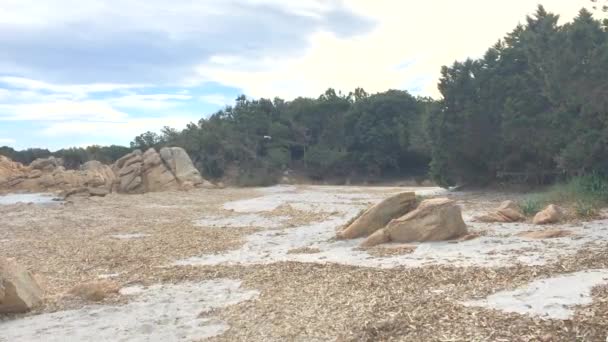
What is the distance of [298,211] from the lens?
19.0m

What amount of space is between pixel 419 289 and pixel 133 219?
1392cm

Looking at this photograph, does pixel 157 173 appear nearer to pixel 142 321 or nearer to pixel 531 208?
pixel 531 208

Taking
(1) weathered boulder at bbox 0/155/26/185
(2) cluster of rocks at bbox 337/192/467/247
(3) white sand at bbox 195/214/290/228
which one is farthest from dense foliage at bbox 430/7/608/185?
(1) weathered boulder at bbox 0/155/26/185

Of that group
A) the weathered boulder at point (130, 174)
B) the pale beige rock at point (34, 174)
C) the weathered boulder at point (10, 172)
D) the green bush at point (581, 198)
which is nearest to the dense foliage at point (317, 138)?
the weathered boulder at point (130, 174)

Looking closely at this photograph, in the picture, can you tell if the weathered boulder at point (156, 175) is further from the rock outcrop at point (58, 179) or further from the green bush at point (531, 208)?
the green bush at point (531, 208)

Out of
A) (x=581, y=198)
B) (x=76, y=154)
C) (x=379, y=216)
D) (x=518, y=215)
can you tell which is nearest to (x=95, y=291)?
(x=379, y=216)

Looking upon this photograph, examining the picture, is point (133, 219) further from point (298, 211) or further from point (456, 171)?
point (456, 171)

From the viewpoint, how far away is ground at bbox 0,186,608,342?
530 centimetres

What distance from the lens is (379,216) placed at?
11.7 meters

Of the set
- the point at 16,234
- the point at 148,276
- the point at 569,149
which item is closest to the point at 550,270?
the point at 148,276

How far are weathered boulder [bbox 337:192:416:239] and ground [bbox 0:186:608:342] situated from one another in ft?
1.61

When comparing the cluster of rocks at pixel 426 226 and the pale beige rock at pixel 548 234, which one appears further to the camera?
the cluster of rocks at pixel 426 226

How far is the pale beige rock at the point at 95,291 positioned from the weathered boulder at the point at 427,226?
4.51 metres

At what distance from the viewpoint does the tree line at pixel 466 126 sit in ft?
52.0
